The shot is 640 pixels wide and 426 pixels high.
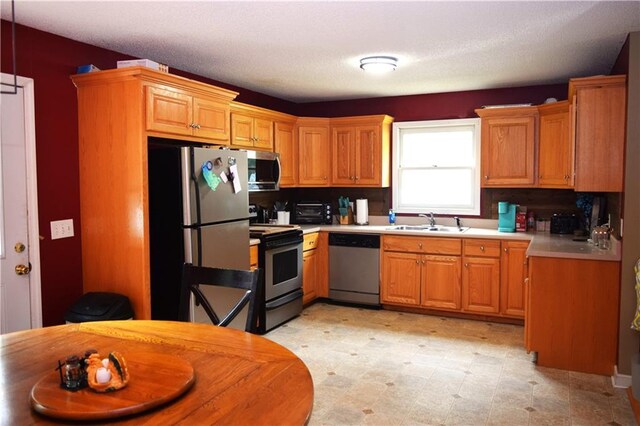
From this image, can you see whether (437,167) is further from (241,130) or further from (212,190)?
(212,190)

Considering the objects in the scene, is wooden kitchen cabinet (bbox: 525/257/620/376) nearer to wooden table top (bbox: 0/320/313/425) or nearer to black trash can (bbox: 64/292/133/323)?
wooden table top (bbox: 0/320/313/425)

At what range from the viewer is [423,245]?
16.7ft

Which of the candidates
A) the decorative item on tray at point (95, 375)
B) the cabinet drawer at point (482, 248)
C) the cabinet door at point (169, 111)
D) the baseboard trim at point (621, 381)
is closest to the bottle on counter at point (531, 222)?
the cabinet drawer at point (482, 248)

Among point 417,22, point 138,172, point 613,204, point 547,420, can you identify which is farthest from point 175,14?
point 613,204

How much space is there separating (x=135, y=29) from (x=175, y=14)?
1.50 ft

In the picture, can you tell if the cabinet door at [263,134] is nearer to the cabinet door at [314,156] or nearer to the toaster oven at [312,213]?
the cabinet door at [314,156]

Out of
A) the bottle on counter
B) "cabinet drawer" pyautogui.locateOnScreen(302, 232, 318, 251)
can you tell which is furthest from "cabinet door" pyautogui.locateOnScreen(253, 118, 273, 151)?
the bottle on counter

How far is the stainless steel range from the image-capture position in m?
4.52

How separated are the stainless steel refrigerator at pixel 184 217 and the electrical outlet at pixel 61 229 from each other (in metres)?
0.54

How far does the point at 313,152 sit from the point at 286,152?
0.38 metres

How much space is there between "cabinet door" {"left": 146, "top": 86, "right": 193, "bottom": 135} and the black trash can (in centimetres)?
115

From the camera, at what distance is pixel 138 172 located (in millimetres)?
3312

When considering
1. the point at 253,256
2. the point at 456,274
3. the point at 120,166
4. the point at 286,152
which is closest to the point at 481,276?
the point at 456,274

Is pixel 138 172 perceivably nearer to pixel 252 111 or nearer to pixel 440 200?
pixel 252 111
